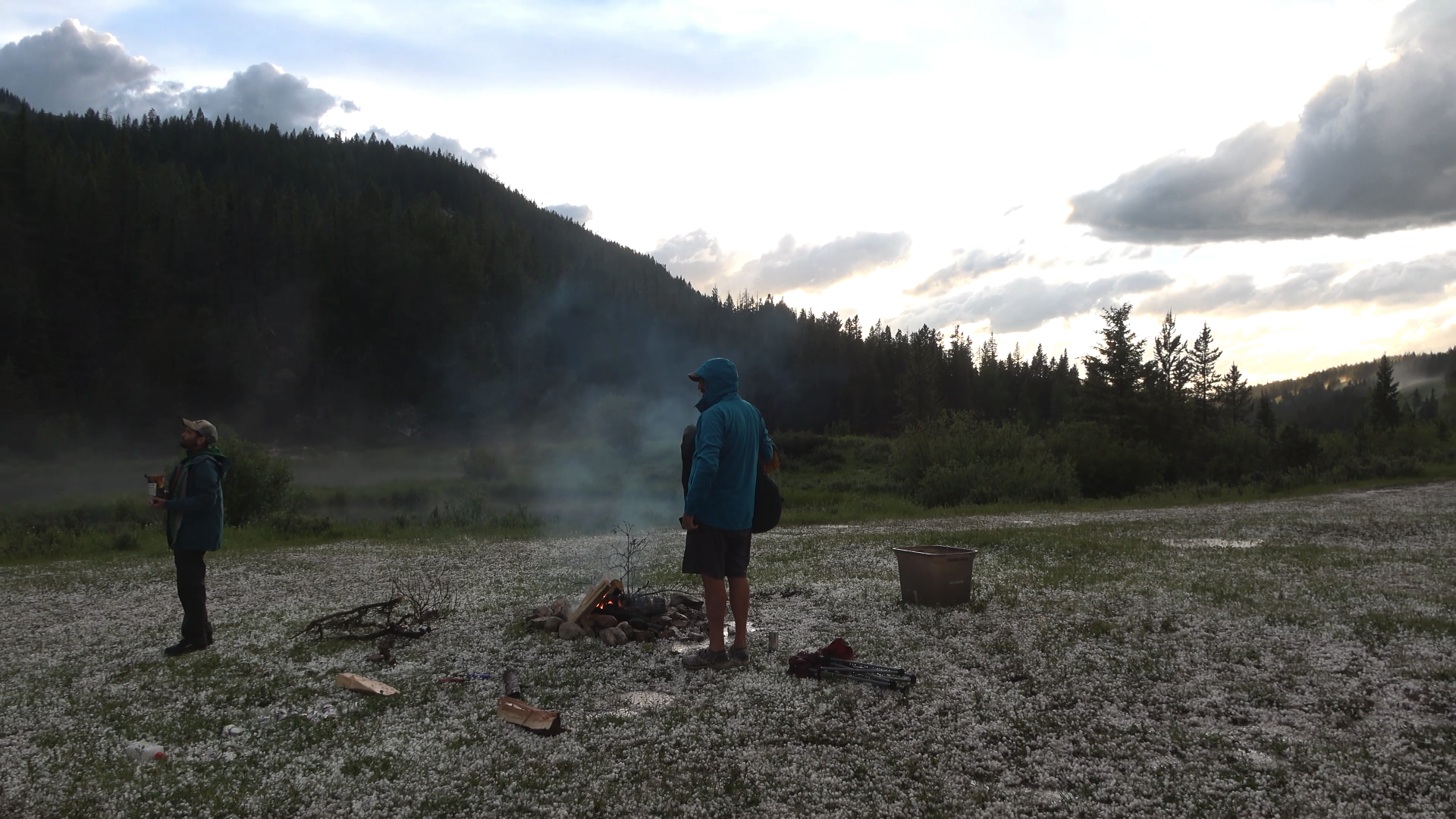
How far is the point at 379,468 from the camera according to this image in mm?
52062

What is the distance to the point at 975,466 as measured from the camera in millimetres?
28859

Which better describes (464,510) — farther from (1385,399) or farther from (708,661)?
(1385,399)

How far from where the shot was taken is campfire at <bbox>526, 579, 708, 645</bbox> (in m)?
7.24

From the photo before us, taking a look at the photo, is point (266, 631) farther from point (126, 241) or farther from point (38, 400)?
point (126, 241)

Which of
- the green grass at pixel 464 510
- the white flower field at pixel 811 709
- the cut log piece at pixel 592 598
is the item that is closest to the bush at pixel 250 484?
the green grass at pixel 464 510

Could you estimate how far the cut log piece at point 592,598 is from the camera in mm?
7496

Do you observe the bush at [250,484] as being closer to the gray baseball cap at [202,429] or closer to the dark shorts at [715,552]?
the gray baseball cap at [202,429]

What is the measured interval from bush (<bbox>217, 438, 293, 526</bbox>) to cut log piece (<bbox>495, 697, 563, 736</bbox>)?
18747 mm

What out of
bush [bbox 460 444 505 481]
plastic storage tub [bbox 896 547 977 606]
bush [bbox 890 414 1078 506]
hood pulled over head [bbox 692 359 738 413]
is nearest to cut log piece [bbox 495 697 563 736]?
hood pulled over head [bbox 692 359 738 413]

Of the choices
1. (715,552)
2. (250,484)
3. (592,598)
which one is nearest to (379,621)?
(592,598)

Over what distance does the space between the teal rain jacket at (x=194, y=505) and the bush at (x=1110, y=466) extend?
34.5m

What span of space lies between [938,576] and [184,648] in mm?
6938

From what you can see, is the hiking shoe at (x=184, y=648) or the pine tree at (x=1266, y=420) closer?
the hiking shoe at (x=184, y=648)

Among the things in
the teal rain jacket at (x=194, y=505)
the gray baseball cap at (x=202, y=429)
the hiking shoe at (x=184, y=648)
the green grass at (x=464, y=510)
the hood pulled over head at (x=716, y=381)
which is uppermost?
the hood pulled over head at (x=716, y=381)
